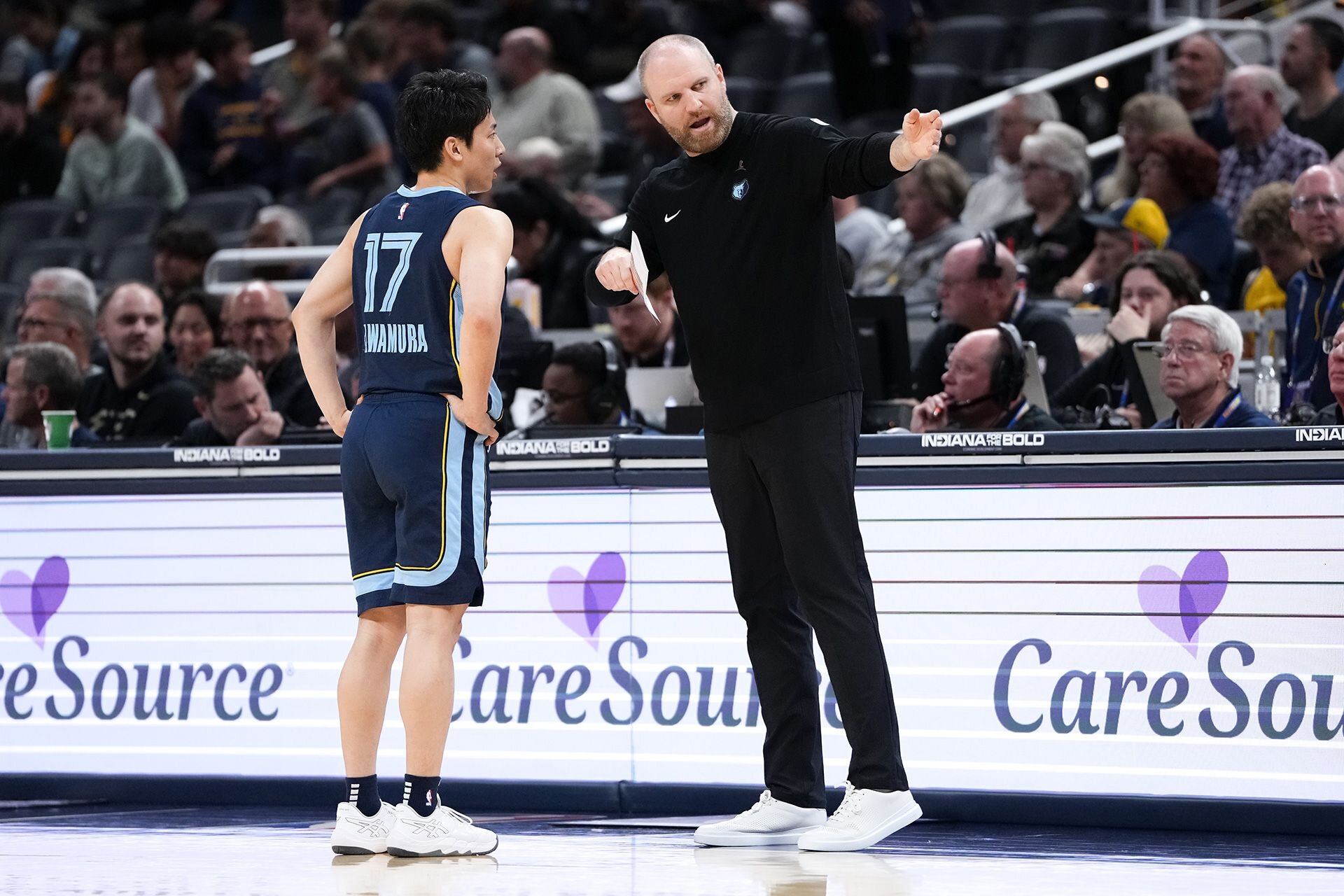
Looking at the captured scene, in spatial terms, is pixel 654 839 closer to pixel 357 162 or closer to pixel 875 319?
pixel 875 319

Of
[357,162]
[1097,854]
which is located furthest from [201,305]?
[1097,854]

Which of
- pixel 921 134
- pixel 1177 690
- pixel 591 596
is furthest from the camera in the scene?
pixel 591 596

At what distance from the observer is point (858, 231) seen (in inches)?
365

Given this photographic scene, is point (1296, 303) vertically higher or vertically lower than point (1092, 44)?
lower

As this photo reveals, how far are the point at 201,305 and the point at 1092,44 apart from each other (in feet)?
19.4

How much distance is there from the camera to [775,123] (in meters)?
4.57

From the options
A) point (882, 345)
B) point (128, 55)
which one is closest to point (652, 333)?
point (882, 345)

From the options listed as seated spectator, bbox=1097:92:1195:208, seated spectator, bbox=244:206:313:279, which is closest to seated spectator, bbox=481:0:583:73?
seated spectator, bbox=244:206:313:279

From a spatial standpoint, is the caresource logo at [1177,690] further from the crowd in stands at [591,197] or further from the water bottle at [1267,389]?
the water bottle at [1267,389]

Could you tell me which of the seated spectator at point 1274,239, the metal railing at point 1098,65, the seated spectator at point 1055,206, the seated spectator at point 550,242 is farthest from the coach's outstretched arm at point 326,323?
the metal railing at point 1098,65

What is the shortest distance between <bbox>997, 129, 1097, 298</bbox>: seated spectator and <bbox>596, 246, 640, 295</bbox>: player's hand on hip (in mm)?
4650

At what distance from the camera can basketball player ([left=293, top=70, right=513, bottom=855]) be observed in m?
4.39

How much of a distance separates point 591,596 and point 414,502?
44.6 inches

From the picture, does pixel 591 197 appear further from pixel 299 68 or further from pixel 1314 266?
pixel 1314 266
